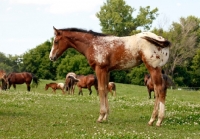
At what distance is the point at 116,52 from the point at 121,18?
83.7m

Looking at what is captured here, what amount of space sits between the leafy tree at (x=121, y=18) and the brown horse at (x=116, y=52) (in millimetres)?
80992

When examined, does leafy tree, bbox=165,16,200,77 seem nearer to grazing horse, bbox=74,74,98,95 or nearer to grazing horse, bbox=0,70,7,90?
grazing horse, bbox=74,74,98,95

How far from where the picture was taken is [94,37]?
46.5ft

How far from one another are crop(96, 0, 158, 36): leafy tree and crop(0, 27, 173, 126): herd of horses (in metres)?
81.0

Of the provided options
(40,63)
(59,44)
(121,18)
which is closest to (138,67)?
(121,18)

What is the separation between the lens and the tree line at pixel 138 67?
265ft

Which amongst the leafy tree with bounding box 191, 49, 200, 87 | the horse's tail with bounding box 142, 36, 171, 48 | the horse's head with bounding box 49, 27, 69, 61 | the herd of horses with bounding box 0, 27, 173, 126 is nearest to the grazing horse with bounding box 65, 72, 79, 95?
the horse's head with bounding box 49, 27, 69, 61

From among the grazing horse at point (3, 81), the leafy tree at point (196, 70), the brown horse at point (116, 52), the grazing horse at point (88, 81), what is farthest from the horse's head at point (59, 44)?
the leafy tree at point (196, 70)

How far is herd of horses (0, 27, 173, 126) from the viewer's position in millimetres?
12836

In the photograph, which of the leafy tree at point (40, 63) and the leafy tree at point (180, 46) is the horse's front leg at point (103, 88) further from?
the leafy tree at point (40, 63)

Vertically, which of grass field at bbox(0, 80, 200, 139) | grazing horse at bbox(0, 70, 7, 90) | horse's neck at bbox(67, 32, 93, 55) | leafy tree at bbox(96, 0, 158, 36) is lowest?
grass field at bbox(0, 80, 200, 139)

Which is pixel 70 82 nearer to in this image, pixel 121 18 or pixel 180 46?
pixel 180 46

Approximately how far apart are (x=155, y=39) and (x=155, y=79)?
1.31m

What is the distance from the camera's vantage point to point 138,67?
81.6m
